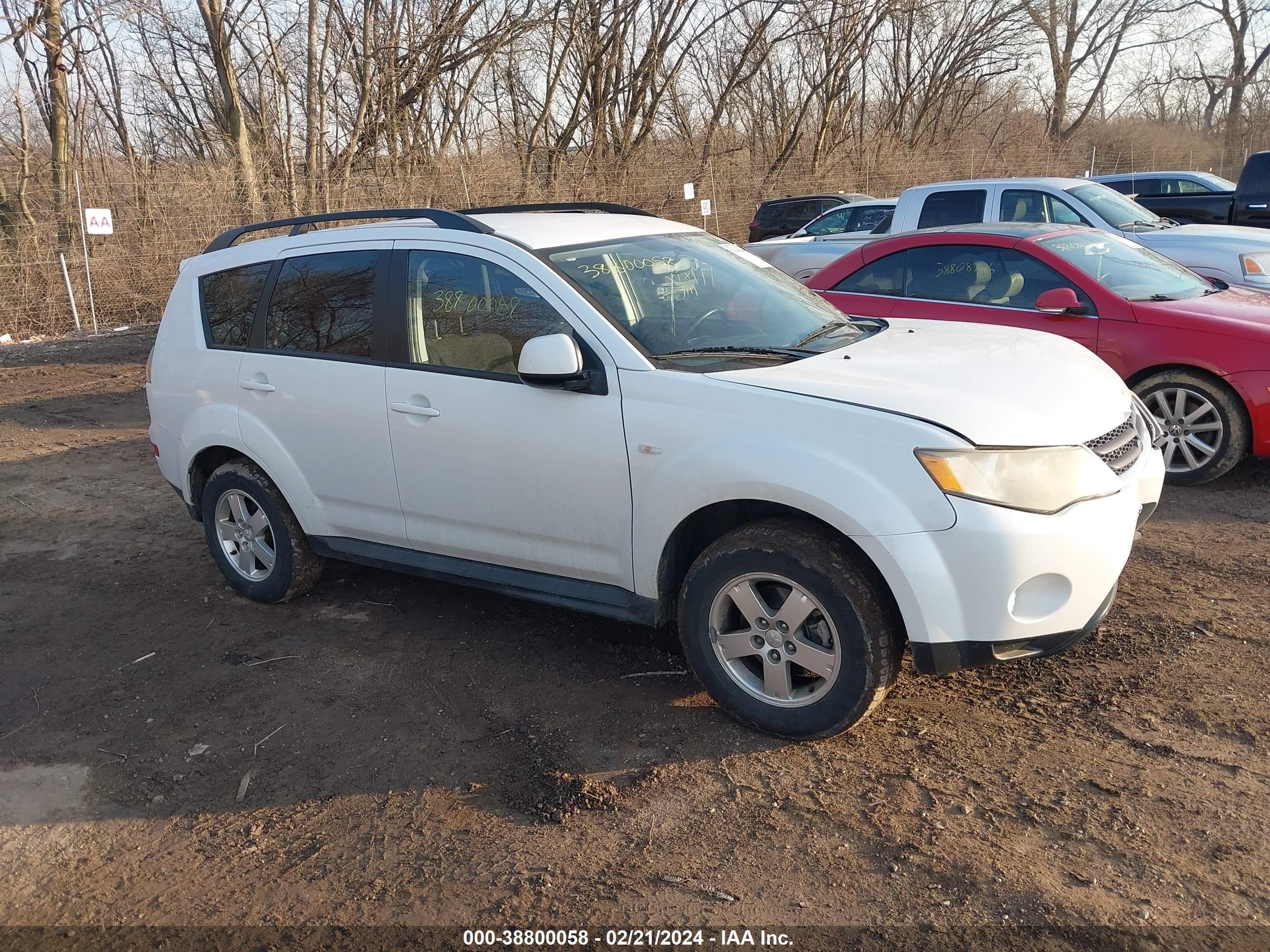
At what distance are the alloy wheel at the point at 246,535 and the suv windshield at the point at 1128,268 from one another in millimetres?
5045

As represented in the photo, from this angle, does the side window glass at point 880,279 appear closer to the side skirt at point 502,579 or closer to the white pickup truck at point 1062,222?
the white pickup truck at point 1062,222

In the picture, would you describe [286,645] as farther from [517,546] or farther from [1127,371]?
[1127,371]

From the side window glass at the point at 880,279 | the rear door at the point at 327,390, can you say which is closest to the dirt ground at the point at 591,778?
the rear door at the point at 327,390

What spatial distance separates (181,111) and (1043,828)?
89.5 ft

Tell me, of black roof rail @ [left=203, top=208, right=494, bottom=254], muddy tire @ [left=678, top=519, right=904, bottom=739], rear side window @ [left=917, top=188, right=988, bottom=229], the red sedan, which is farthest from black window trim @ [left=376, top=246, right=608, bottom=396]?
rear side window @ [left=917, top=188, right=988, bottom=229]

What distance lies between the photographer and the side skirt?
13.0 ft

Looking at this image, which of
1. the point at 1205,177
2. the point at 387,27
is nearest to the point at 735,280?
the point at 1205,177

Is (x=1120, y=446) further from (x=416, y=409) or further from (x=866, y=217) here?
(x=866, y=217)

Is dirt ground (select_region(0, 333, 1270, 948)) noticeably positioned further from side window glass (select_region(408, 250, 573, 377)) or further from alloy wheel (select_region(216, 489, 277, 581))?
side window glass (select_region(408, 250, 573, 377))

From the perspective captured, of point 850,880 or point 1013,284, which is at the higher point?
point 1013,284

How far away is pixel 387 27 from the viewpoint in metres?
20.5

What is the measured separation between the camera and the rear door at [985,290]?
6.55 m

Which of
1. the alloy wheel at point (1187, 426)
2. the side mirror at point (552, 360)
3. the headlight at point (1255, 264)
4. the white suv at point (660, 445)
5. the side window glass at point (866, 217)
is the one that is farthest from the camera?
the side window glass at point (866, 217)

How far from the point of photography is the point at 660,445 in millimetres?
3697
